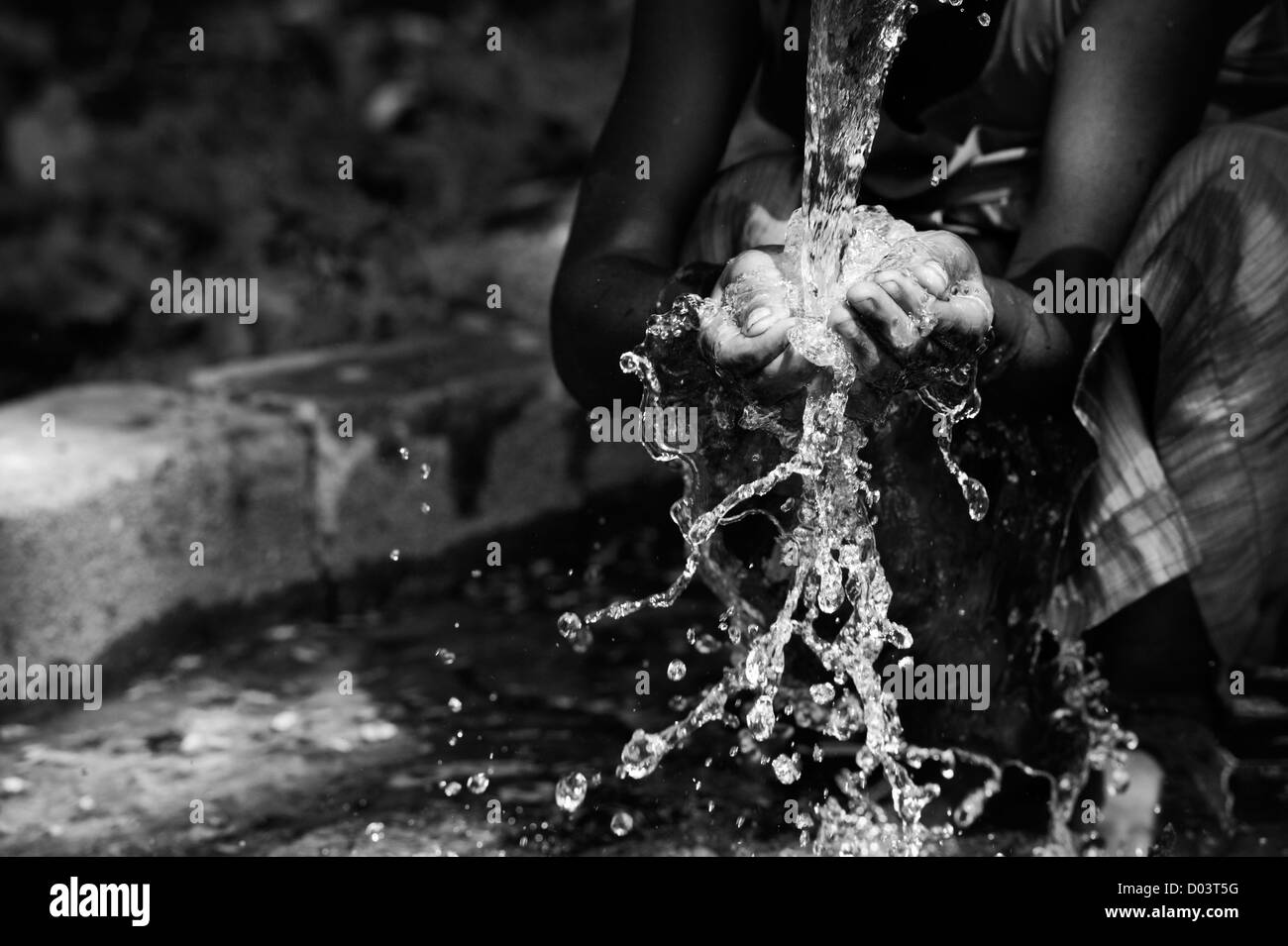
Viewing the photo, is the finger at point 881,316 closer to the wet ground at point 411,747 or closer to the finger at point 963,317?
the finger at point 963,317

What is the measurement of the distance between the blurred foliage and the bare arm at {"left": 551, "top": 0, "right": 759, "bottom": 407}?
5.15ft

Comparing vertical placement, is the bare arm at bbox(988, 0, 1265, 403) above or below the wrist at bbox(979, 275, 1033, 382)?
above

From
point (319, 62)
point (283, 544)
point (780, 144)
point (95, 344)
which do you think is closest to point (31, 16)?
point (319, 62)

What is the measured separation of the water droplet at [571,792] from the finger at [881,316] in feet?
3.22

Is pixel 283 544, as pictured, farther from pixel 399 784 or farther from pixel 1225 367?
pixel 1225 367

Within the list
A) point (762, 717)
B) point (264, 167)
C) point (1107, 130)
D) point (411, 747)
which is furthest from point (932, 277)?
point (264, 167)

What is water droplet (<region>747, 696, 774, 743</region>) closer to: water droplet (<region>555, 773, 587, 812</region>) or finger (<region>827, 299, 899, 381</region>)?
water droplet (<region>555, 773, 587, 812</region>)

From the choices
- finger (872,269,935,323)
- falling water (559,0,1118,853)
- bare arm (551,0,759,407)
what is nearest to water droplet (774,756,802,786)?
falling water (559,0,1118,853)

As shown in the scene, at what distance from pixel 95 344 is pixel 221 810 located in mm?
1666

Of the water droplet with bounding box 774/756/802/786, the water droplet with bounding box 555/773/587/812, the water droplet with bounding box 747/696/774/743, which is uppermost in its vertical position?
the water droplet with bounding box 747/696/774/743

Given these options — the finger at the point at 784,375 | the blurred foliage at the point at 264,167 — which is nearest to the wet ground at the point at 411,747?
the finger at the point at 784,375

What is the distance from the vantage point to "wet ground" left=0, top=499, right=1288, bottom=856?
2.17m

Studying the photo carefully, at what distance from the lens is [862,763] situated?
2008mm

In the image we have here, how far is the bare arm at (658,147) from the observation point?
83.6 inches
